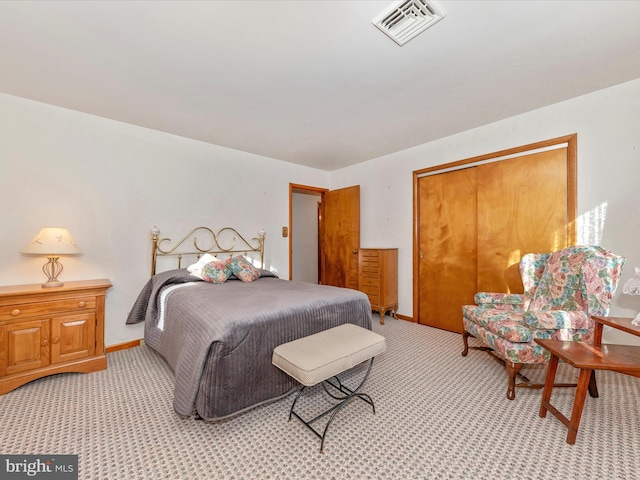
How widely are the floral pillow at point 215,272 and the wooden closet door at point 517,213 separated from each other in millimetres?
3025

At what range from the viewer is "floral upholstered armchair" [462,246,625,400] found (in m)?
1.95

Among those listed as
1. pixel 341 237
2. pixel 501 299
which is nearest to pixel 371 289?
pixel 341 237

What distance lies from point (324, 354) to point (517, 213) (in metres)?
2.76

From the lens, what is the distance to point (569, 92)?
252 centimetres

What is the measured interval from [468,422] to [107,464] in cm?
213

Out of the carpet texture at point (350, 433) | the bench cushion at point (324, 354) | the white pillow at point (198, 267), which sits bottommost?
the carpet texture at point (350, 433)

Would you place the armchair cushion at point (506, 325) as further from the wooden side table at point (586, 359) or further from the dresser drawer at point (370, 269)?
the dresser drawer at point (370, 269)

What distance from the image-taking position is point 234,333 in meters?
1.70

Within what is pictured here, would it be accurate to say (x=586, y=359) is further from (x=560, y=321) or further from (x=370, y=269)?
(x=370, y=269)

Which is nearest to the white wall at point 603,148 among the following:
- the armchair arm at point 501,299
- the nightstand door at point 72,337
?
the armchair arm at point 501,299

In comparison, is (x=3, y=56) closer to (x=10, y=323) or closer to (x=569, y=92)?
(x=10, y=323)

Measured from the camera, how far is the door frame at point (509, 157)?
8.63 ft

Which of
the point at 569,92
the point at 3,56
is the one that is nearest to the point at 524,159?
the point at 569,92

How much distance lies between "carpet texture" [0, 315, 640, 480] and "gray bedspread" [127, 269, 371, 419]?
8.3 inches
